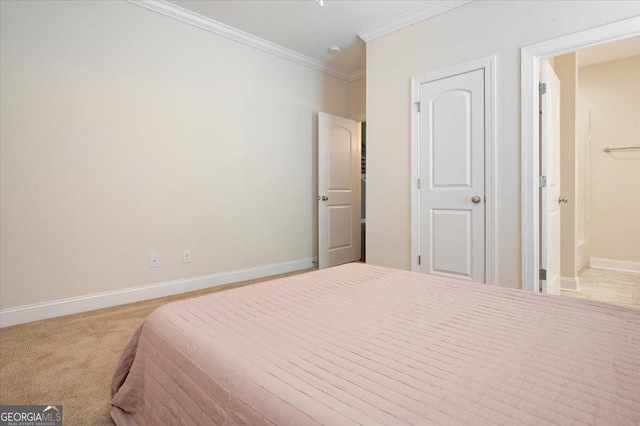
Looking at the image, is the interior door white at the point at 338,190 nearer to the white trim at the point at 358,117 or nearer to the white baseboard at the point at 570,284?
the white trim at the point at 358,117

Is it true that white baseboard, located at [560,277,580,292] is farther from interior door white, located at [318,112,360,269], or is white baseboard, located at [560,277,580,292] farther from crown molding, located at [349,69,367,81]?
crown molding, located at [349,69,367,81]

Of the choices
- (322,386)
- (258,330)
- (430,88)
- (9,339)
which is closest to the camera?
(322,386)

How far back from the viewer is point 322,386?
680mm

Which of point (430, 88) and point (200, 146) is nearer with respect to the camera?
point (430, 88)

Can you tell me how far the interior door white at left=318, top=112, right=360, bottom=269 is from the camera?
171 inches

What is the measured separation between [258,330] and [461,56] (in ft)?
9.80

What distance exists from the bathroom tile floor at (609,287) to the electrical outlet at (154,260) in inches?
148

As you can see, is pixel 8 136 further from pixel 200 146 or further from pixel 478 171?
pixel 478 171

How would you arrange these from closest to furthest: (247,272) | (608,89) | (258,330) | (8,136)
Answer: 1. (258,330)
2. (8,136)
3. (247,272)
4. (608,89)

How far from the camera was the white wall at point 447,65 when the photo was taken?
2.53m

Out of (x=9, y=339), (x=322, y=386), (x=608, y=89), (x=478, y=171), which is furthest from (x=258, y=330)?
(x=608, y=89)

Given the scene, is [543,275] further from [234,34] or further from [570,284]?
[234,34]

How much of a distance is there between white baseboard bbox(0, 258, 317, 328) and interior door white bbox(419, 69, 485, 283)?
1.92 m

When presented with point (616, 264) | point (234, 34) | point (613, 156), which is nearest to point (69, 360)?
point (234, 34)
